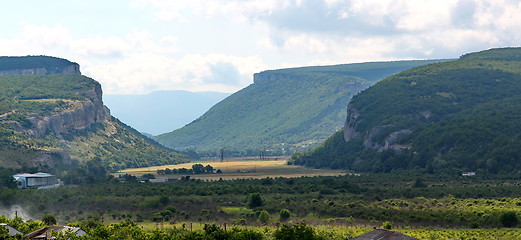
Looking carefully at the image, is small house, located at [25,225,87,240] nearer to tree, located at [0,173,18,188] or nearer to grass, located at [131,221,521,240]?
grass, located at [131,221,521,240]

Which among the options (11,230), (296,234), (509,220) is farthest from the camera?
(509,220)

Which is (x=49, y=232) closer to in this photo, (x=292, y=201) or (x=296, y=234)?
(x=296, y=234)

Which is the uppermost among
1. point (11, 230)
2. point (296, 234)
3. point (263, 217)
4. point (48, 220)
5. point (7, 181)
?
point (11, 230)

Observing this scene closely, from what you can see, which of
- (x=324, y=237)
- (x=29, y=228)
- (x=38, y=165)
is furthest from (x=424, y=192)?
(x=38, y=165)

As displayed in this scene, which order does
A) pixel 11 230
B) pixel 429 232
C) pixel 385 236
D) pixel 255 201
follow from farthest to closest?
pixel 255 201
pixel 429 232
pixel 11 230
pixel 385 236

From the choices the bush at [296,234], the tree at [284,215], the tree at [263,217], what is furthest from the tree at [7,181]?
the bush at [296,234]

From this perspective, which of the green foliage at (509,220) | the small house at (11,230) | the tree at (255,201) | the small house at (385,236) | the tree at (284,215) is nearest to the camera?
the small house at (385,236)

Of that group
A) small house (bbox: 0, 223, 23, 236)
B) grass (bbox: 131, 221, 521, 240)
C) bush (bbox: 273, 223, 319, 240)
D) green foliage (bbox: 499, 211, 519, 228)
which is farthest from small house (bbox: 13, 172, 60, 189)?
green foliage (bbox: 499, 211, 519, 228)

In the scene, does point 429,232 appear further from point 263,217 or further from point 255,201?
point 255,201

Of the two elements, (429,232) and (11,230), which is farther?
(429,232)

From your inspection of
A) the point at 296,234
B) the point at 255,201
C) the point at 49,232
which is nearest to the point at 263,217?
the point at 255,201

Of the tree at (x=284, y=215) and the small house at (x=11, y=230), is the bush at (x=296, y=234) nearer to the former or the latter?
the small house at (x=11, y=230)

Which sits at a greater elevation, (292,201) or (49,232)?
(49,232)

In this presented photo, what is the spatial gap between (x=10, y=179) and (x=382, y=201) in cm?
5852
